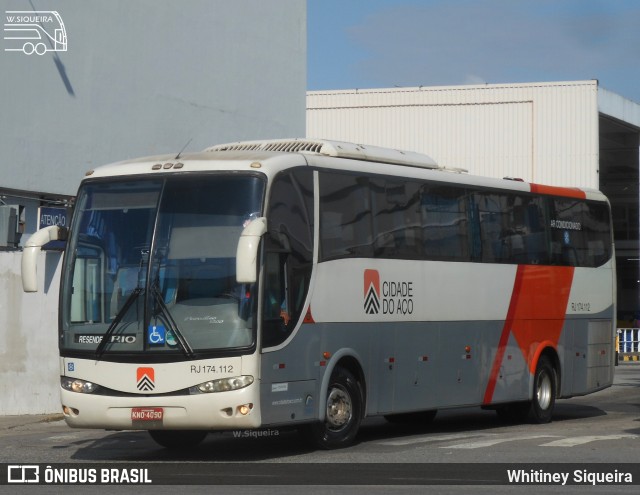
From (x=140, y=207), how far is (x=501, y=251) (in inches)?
251

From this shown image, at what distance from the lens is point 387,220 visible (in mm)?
15883

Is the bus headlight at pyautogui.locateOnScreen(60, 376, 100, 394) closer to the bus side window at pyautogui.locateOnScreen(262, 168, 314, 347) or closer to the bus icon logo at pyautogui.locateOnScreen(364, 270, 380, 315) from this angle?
the bus side window at pyautogui.locateOnScreen(262, 168, 314, 347)

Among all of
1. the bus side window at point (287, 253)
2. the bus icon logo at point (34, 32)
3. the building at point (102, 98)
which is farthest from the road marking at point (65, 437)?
the bus icon logo at point (34, 32)

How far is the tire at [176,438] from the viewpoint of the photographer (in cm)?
1523

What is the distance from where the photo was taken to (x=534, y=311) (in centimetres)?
1920

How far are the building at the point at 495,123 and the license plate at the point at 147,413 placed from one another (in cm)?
3541

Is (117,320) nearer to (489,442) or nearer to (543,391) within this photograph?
(489,442)

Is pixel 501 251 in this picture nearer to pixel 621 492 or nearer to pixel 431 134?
pixel 621 492

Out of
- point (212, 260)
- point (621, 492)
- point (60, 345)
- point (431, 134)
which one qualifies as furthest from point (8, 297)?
point (431, 134)

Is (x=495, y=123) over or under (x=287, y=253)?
over

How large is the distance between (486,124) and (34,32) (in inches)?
1122

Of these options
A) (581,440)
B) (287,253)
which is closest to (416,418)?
(581,440)

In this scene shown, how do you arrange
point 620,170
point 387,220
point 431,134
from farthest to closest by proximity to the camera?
point 620,170 → point 431,134 → point 387,220

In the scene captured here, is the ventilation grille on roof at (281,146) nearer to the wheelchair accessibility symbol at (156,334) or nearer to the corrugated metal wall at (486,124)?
the wheelchair accessibility symbol at (156,334)
